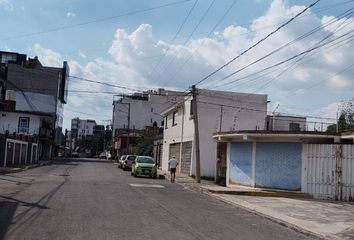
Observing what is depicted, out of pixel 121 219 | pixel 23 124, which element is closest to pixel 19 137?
pixel 23 124

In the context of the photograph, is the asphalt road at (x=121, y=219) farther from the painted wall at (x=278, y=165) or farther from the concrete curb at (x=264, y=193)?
the painted wall at (x=278, y=165)

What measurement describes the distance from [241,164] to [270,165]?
2.72 m

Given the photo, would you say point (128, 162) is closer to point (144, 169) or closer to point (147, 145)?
point (144, 169)

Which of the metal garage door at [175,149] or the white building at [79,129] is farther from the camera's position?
the white building at [79,129]

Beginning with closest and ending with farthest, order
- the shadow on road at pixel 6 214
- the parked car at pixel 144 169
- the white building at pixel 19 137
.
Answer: the shadow on road at pixel 6 214
the parked car at pixel 144 169
the white building at pixel 19 137

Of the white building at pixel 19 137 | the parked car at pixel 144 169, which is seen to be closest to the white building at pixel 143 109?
the white building at pixel 19 137

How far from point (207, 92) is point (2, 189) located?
22.1 metres

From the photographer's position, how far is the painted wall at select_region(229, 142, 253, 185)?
28469 mm

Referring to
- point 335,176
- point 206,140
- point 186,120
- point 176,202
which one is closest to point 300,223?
point 176,202

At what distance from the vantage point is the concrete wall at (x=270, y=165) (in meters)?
25.9

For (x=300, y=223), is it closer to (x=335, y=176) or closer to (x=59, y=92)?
(x=335, y=176)

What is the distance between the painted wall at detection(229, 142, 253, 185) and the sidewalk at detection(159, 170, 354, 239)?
0.56m

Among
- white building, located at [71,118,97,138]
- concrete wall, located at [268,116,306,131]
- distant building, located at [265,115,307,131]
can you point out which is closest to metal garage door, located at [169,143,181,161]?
distant building, located at [265,115,307,131]

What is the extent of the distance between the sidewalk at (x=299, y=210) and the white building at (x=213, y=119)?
11.1m
